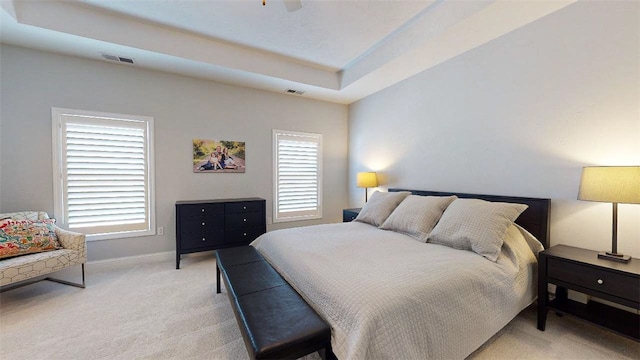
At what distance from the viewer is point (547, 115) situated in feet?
7.47

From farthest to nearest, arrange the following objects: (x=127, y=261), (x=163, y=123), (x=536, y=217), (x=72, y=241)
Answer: (x=163, y=123) < (x=127, y=261) < (x=72, y=241) < (x=536, y=217)

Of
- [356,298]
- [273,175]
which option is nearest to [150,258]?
[273,175]

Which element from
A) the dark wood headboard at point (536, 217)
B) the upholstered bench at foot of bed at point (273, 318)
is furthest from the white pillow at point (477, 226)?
the upholstered bench at foot of bed at point (273, 318)

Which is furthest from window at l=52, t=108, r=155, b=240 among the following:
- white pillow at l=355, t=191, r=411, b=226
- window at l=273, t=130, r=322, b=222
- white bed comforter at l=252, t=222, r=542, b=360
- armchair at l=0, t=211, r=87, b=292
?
white pillow at l=355, t=191, r=411, b=226

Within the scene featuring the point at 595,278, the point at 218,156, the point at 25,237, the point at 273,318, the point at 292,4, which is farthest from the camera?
the point at 218,156

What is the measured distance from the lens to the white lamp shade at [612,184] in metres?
1.62

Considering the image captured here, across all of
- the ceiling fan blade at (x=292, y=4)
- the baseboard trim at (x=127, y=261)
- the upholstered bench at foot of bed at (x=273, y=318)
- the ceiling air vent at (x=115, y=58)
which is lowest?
the baseboard trim at (x=127, y=261)

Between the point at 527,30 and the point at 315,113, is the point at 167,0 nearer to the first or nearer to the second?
the point at 315,113

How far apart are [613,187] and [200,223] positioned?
4.05 meters

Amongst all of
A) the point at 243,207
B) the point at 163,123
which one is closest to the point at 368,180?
the point at 243,207

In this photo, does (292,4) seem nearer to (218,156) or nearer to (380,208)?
(380,208)

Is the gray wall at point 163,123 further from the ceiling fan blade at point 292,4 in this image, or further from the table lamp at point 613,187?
the table lamp at point 613,187

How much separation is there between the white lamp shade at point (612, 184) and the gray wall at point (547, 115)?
0.34 m

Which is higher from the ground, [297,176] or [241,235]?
[297,176]
